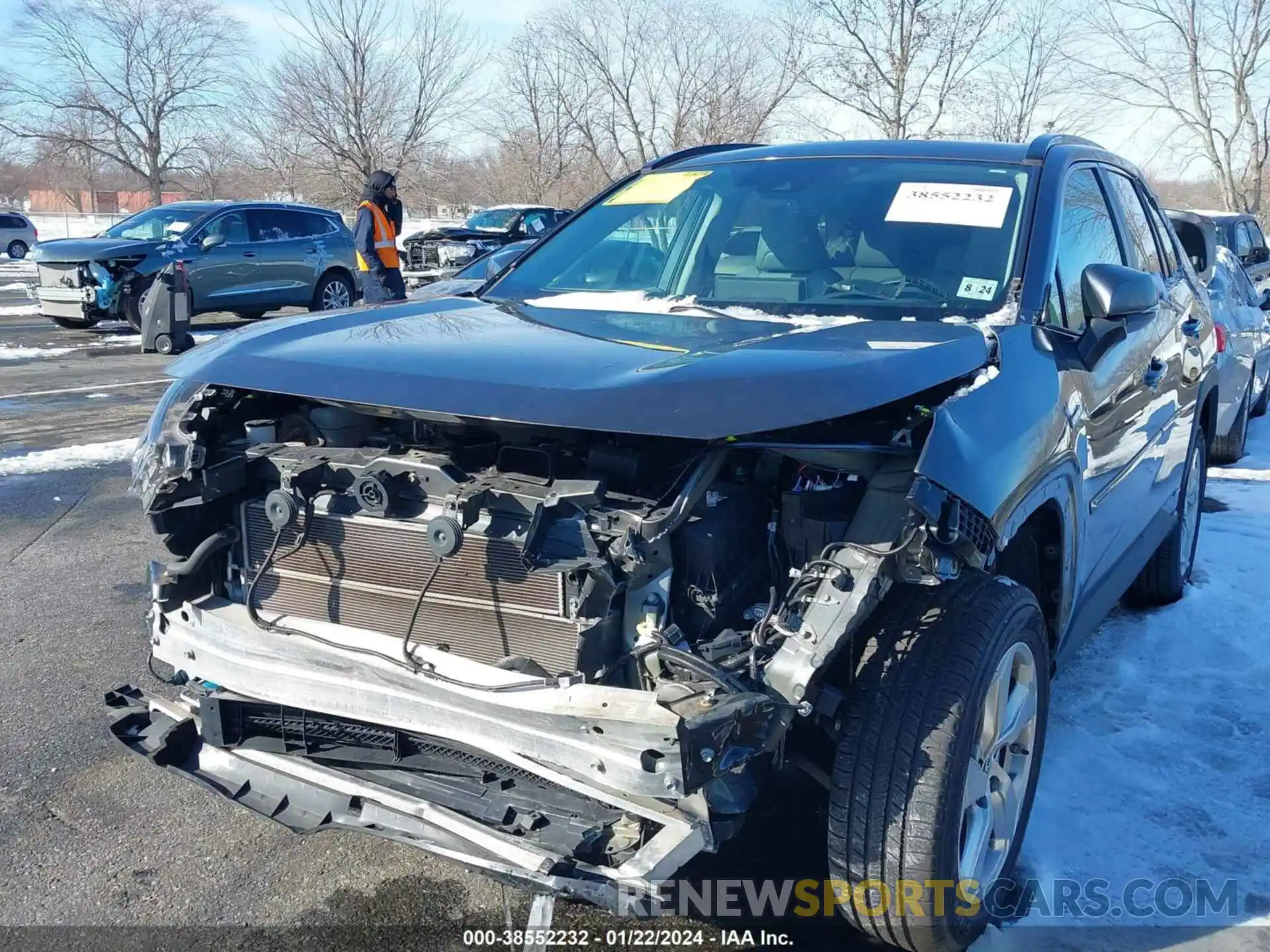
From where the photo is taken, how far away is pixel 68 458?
7480 mm

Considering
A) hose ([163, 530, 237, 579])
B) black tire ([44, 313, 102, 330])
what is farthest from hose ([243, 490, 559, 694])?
black tire ([44, 313, 102, 330])

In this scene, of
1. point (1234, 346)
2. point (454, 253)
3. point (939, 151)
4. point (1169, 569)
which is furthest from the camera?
point (454, 253)

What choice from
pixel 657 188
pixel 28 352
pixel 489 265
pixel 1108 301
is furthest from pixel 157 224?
pixel 1108 301

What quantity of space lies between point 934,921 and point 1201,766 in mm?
1634

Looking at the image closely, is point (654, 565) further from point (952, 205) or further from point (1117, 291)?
point (952, 205)

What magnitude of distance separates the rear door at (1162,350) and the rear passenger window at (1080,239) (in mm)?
177

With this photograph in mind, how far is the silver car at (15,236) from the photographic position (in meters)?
35.3

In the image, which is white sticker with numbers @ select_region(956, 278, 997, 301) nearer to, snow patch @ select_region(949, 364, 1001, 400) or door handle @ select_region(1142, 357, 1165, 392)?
snow patch @ select_region(949, 364, 1001, 400)

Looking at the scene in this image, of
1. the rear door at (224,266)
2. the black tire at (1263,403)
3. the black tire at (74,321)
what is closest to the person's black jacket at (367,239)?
the rear door at (224,266)

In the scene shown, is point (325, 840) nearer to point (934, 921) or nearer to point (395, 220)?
point (934, 921)

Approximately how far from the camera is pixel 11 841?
3047 mm

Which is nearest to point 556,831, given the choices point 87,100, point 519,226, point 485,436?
point 485,436

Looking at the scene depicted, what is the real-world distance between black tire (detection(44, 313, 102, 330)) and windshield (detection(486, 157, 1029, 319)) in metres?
13.0

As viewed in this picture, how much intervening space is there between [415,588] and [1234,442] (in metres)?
7.01
